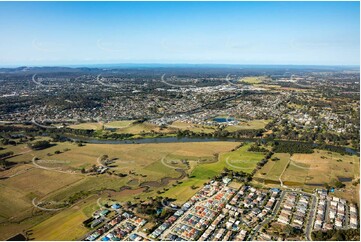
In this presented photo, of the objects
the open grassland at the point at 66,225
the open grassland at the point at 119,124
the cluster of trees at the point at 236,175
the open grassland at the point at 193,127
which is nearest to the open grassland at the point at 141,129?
the open grassland at the point at 119,124

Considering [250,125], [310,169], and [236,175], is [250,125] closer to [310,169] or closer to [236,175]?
[310,169]

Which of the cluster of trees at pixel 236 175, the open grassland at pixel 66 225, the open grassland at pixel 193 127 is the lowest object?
the open grassland at pixel 66 225

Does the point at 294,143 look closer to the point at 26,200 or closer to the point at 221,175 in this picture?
the point at 221,175

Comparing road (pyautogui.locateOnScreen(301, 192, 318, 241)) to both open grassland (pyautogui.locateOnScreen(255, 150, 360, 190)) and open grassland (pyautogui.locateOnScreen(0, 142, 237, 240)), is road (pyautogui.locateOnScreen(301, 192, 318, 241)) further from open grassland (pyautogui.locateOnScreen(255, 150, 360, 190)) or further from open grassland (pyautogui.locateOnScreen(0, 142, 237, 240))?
open grassland (pyautogui.locateOnScreen(0, 142, 237, 240))

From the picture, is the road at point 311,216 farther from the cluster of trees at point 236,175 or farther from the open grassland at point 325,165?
the cluster of trees at point 236,175

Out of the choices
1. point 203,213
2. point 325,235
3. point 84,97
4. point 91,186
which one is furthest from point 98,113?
point 325,235

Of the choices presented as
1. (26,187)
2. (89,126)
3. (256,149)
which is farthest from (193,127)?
(26,187)

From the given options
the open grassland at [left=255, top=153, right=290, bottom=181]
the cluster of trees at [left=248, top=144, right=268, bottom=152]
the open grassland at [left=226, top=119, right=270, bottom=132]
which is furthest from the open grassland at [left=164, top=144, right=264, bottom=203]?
the open grassland at [left=226, top=119, right=270, bottom=132]
